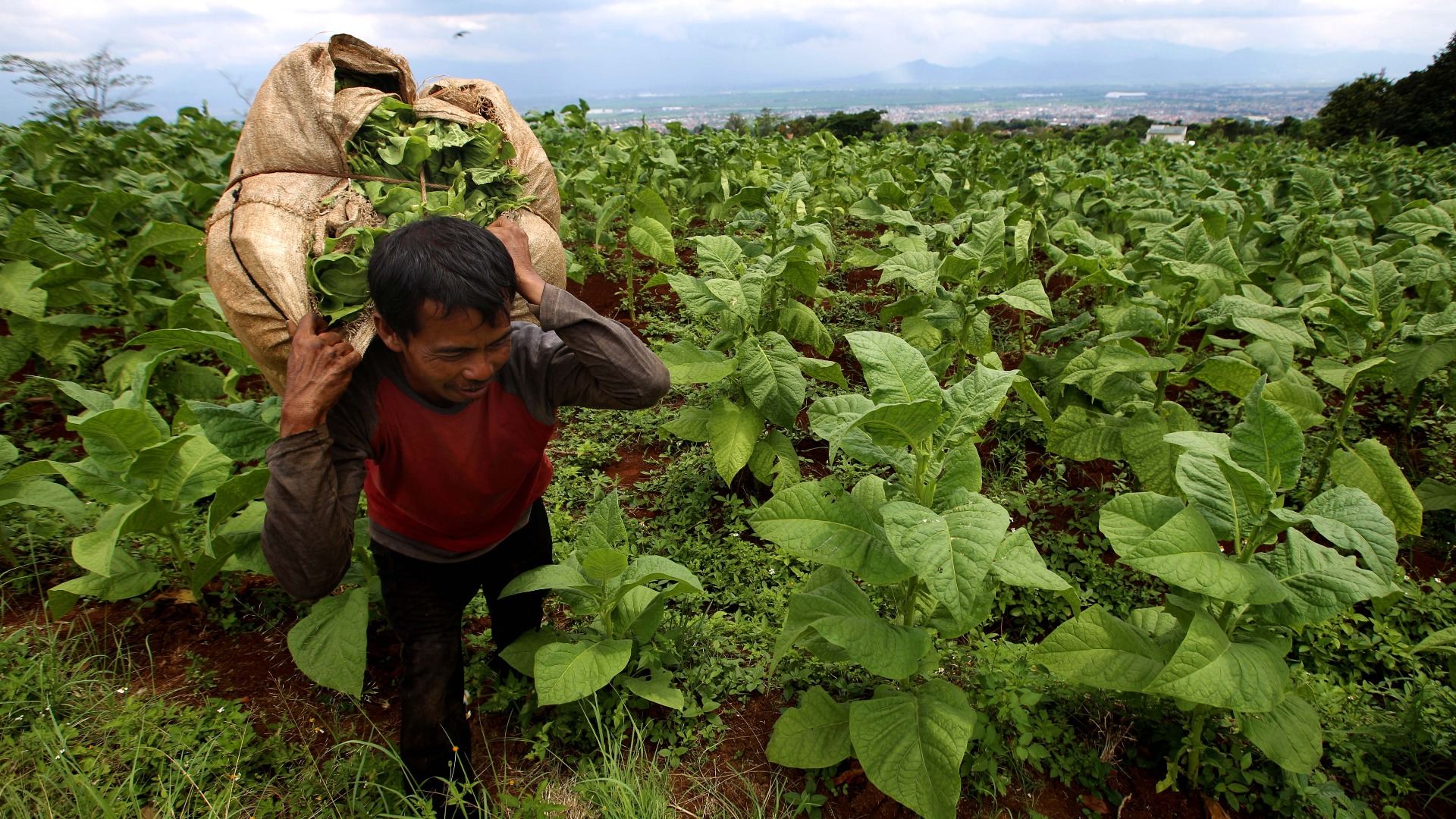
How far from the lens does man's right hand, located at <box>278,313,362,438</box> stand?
5.41 ft

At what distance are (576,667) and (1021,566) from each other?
4.00 feet

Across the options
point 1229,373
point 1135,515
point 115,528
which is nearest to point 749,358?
point 1135,515

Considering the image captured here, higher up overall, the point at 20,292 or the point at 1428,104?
the point at 1428,104

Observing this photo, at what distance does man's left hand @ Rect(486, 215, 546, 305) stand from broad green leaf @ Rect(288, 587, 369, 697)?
110 cm

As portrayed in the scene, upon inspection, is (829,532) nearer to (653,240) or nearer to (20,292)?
(653,240)

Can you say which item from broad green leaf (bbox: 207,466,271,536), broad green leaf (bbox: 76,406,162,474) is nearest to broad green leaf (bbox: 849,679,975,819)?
broad green leaf (bbox: 207,466,271,536)

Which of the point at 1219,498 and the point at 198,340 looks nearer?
the point at 1219,498

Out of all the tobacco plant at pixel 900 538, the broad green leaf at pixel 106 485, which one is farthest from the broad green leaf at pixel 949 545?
the broad green leaf at pixel 106 485

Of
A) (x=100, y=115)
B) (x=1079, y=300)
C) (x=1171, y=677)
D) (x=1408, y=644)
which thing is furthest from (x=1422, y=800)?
(x=100, y=115)

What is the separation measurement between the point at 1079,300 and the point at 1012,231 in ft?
4.57

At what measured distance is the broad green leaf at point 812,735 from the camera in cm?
204

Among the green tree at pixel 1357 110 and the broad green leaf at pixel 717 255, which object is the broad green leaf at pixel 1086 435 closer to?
the broad green leaf at pixel 717 255

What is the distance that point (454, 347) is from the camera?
169 cm

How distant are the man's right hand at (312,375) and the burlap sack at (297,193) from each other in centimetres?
9
